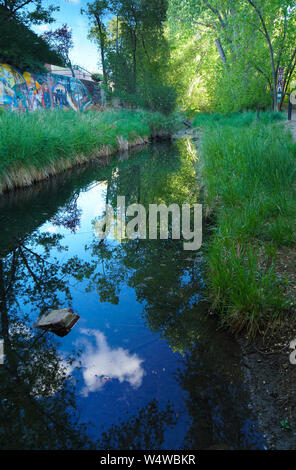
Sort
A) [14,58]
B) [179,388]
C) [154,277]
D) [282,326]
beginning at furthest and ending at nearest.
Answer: [14,58]
[154,277]
[282,326]
[179,388]

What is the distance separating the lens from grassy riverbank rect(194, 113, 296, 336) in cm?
205

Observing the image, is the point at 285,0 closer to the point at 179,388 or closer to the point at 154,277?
the point at 154,277

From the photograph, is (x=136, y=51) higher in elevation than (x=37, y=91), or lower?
higher

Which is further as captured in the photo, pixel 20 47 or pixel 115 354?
pixel 20 47

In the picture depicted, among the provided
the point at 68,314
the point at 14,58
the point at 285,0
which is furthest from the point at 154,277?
the point at 14,58

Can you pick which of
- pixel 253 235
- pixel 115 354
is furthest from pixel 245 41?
pixel 115 354

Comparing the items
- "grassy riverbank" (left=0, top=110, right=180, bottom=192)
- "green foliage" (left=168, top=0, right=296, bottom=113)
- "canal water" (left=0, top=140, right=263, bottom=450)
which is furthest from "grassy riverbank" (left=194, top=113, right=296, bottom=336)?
"green foliage" (left=168, top=0, right=296, bottom=113)

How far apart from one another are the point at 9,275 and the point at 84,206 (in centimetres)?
280

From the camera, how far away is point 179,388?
1.75 metres

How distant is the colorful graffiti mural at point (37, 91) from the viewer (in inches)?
577

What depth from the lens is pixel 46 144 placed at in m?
7.01

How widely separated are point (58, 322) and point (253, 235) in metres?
1.87

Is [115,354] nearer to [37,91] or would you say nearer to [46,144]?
[46,144]

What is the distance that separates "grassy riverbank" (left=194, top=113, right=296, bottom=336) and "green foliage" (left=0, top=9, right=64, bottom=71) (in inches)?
567
